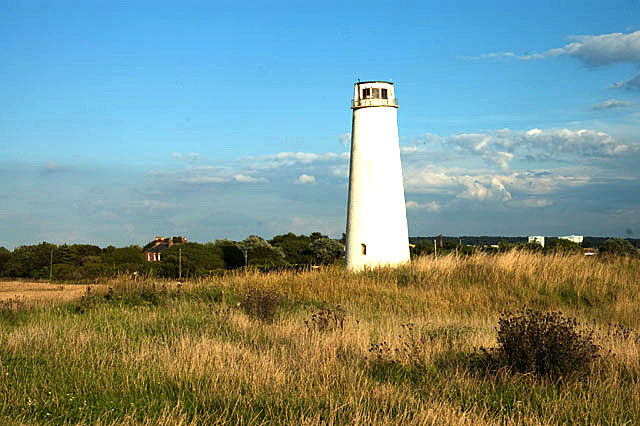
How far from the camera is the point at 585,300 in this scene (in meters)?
17.5

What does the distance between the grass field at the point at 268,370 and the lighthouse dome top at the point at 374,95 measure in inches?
575

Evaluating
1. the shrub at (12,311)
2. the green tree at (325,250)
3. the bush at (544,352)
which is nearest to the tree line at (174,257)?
the green tree at (325,250)

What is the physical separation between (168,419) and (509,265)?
627 inches

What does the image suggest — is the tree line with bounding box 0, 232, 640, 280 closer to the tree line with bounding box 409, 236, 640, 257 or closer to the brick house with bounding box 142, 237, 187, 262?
the tree line with bounding box 409, 236, 640, 257

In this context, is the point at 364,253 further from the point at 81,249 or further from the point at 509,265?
the point at 81,249

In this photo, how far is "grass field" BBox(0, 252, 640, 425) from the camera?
624cm

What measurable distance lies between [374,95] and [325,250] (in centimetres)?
2437

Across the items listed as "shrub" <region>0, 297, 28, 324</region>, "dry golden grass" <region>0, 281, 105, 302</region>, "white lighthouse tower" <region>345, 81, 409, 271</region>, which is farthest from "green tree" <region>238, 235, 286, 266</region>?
"shrub" <region>0, 297, 28, 324</region>

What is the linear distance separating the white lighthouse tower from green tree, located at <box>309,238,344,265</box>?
22218 millimetres

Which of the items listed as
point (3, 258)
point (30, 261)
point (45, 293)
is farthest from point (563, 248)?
point (3, 258)

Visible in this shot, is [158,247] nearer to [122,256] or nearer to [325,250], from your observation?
[122,256]

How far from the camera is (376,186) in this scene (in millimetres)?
27391

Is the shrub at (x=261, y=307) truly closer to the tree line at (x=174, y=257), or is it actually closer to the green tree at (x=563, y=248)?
the green tree at (x=563, y=248)

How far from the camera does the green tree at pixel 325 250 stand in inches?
1992
